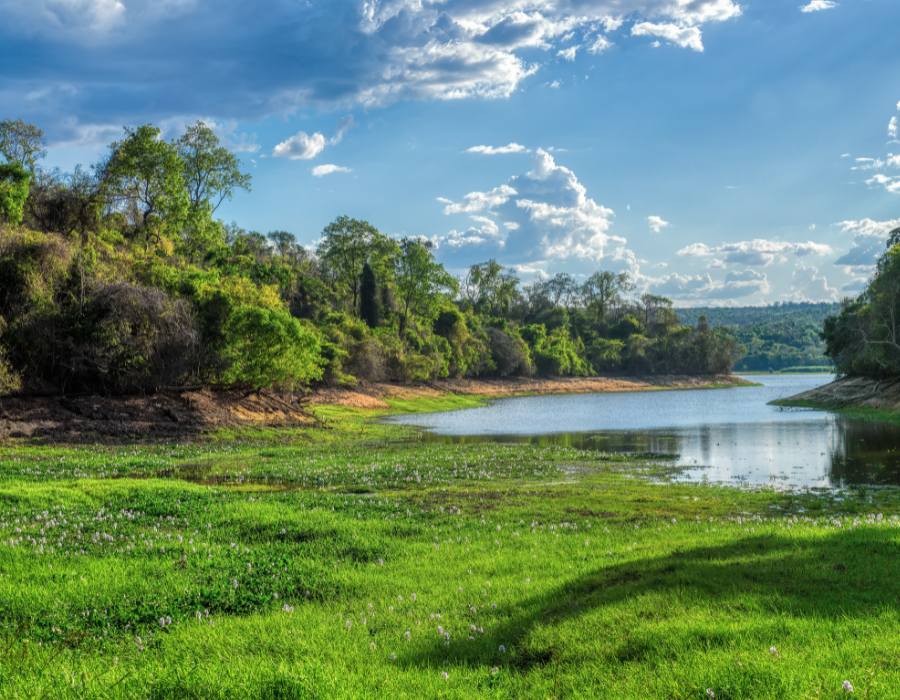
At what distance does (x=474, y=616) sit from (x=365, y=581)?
2.55 meters

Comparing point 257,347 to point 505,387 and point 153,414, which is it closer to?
point 153,414

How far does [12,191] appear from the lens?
41.8 m

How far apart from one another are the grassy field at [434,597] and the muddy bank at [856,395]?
51930 millimetres

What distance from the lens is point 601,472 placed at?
2798 cm

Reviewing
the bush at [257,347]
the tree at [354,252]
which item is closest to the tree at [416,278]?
the tree at [354,252]

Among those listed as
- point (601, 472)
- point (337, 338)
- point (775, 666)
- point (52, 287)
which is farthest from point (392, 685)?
point (337, 338)

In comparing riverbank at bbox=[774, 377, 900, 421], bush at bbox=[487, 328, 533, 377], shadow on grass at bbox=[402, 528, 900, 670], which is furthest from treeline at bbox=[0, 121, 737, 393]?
riverbank at bbox=[774, 377, 900, 421]

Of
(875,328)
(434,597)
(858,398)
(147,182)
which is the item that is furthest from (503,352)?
(434,597)

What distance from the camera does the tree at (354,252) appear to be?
111 m

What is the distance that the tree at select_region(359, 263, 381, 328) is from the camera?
109 meters

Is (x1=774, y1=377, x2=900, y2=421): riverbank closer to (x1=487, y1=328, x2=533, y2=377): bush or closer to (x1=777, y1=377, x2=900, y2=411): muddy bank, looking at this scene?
(x1=777, y1=377, x2=900, y2=411): muddy bank

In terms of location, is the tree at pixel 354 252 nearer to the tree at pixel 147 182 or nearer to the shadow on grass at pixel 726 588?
the tree at pixel 147 182

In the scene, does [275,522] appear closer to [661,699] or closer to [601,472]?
[661,699]

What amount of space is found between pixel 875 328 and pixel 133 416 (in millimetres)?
62807
